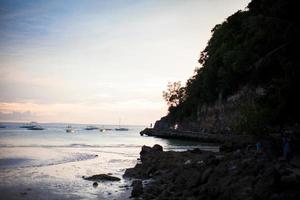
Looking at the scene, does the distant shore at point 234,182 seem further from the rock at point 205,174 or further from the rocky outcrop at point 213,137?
the rocky outcrop at point 213,137

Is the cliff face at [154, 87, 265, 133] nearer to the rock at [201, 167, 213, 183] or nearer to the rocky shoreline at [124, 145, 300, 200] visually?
the rocky shoreline at [124, 145, 300, 200]

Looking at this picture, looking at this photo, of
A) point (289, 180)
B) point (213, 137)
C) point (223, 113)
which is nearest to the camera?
point (289, 180)

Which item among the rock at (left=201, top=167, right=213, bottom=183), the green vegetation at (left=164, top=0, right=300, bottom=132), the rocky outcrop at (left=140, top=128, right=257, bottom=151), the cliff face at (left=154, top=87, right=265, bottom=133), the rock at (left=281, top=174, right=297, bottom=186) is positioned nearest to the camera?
the rock at (left=281, top=174, right=297, bottom=186)

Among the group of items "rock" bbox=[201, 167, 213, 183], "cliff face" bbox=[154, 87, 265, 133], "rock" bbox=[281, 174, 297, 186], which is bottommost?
"rock" bbox=[201, 167, 213, 183]

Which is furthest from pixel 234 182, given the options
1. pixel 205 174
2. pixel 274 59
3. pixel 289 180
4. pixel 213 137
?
pixel 213 137

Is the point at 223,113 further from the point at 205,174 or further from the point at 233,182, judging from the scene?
the point at 233,182

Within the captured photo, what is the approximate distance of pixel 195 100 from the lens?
103938mm

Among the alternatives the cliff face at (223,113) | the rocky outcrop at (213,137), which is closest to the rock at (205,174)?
the rocky outcrop at (213,137)

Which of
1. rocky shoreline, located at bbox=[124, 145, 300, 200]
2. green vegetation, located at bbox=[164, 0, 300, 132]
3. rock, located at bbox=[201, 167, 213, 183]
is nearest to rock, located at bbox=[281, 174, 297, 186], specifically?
rocky shoreline, located at bbox=[124, 145, 300, 200]

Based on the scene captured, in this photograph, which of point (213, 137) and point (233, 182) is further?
point (213, 137)

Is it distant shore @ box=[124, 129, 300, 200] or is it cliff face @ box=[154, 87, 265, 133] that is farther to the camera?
cliff face @ box=[154, 87, 265, 133]

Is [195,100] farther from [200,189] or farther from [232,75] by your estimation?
[200,189]

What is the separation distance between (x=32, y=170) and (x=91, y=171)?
5174mm

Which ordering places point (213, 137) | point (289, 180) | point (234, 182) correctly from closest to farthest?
point (289, 180) → point (234, 182) → point (213, 137)
